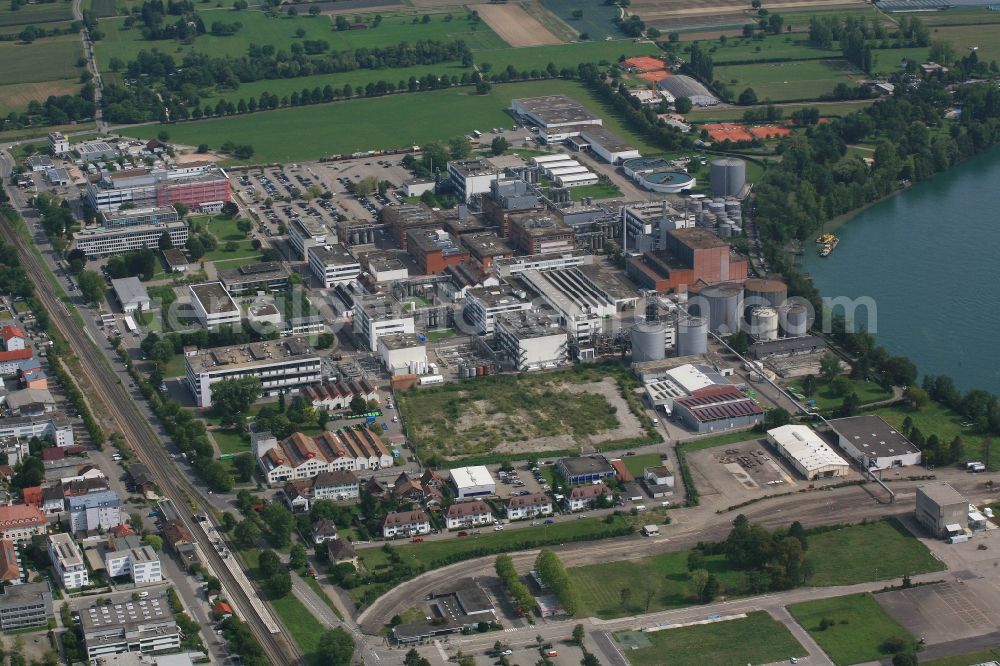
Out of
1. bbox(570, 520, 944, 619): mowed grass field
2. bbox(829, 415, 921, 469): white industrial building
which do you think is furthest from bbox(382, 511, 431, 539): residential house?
bbox(829, 415, 921, 469): white industrial building

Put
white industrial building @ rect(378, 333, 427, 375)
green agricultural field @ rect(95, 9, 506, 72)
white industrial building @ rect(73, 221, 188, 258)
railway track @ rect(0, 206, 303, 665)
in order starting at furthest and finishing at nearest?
green agricultural field @ rect(95, 9, 506, 72), white industrial building @ rect(73, 221, 188, 258), white industrial building @ rect(378, 333, 427, 375), railway track @ rect(0, 206, 303, 665)

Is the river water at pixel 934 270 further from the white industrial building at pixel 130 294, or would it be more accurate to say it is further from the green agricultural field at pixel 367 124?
the white industrial building at pixel 130 294

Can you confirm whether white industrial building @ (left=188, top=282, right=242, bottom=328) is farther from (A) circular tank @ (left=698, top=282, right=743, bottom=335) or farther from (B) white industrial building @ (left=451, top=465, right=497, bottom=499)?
(A) circular tank @ (left=698, top=282, right=743, bottom=335)

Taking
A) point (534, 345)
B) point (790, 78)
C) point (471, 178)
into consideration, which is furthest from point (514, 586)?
point (790, 78)

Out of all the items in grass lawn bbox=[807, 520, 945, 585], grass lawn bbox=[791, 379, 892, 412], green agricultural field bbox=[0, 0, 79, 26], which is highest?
green agricultural field bbox=[0, 0, 79, 26]

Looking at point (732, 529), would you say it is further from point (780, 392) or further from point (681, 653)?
point (780, 392)

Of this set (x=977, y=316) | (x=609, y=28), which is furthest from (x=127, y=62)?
(x=977, y=316)

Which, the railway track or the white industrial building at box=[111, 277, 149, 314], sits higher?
the white industrial building at box=[111, 277, 149, 314]
